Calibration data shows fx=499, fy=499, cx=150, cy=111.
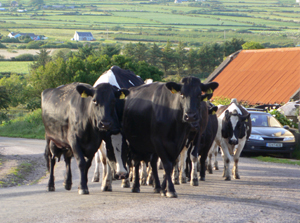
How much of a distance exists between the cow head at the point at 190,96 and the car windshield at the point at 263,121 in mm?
13375

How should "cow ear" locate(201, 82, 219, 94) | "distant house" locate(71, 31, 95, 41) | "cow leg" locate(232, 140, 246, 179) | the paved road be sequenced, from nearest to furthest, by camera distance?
1. the paved road
2. "cow ear" locate(201, 82, 219, 94)
3. "cow leg" locate(232, 140, 246, 179)
4. "distant house" locate(71, 31, 95, 41)

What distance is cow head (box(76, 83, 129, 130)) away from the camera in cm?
901

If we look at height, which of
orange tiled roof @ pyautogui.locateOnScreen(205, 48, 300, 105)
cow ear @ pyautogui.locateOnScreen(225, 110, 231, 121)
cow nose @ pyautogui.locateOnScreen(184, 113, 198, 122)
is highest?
orange tiled roof @ pyautogui.locateOnScreen(205, 48, 300, 105)

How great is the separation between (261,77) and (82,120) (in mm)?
33545

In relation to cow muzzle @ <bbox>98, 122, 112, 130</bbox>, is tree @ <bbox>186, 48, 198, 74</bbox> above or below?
above

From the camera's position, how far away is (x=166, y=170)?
941 cm

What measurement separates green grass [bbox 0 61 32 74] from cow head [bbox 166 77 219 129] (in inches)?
4441

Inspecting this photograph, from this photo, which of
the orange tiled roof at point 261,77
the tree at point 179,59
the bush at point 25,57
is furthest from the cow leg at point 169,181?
the bush at point 25,57

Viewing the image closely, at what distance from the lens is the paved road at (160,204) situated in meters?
7.33

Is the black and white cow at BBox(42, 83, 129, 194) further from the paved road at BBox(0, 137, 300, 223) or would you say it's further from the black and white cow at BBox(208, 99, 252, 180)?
the black and white cow at BBox(208, 99, 252, 180)

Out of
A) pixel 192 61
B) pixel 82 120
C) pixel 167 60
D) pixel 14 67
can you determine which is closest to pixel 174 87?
pixel 82 120

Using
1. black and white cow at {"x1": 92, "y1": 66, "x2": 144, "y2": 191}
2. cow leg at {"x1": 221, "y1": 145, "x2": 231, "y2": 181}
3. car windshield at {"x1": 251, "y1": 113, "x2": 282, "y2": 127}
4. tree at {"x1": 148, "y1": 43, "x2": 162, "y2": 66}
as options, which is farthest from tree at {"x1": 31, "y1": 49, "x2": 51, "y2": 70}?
black and white cow at {"x1": 92, "y1": 66, "x2": 144, "y2": 191}

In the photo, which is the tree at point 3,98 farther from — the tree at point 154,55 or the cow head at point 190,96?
the tree at point 154,55

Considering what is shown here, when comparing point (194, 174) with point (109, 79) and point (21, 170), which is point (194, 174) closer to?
point (109, 79)
